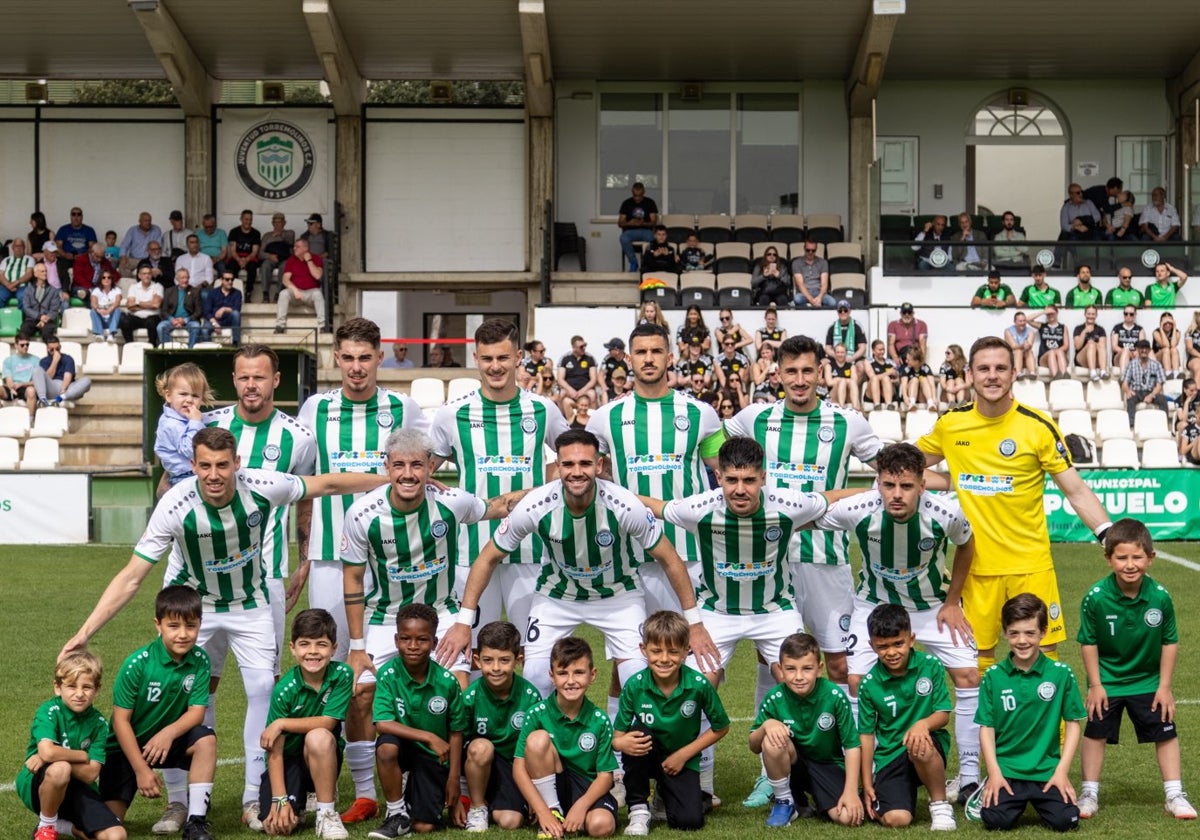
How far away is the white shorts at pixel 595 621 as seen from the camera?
6.54 m

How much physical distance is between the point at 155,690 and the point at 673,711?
203 centimetres

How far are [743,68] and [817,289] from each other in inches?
198

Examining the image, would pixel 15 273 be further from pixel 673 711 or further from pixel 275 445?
pixel 673 711

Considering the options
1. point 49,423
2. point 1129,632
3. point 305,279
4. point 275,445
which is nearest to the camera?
point 1129,632

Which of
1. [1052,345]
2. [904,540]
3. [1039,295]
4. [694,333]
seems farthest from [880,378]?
[904,540]

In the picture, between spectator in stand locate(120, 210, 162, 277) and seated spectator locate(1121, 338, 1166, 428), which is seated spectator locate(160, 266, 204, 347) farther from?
seated spectator locate(1121, 338, 1166, 428)

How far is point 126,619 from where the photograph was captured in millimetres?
11367

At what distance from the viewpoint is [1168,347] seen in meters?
20.1

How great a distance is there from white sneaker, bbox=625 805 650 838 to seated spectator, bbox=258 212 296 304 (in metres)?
18.3

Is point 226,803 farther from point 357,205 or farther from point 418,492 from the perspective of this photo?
point 357,205

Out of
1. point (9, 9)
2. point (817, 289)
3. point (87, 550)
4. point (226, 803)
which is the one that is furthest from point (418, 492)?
point (9, 9)

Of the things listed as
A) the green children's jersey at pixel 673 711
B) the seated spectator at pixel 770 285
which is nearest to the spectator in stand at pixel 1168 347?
the seated spectator at pixel 770 285

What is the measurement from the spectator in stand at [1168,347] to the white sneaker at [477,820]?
16155mm

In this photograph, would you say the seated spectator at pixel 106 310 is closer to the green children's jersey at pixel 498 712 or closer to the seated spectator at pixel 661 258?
the seated spectator at pixel 661 258
